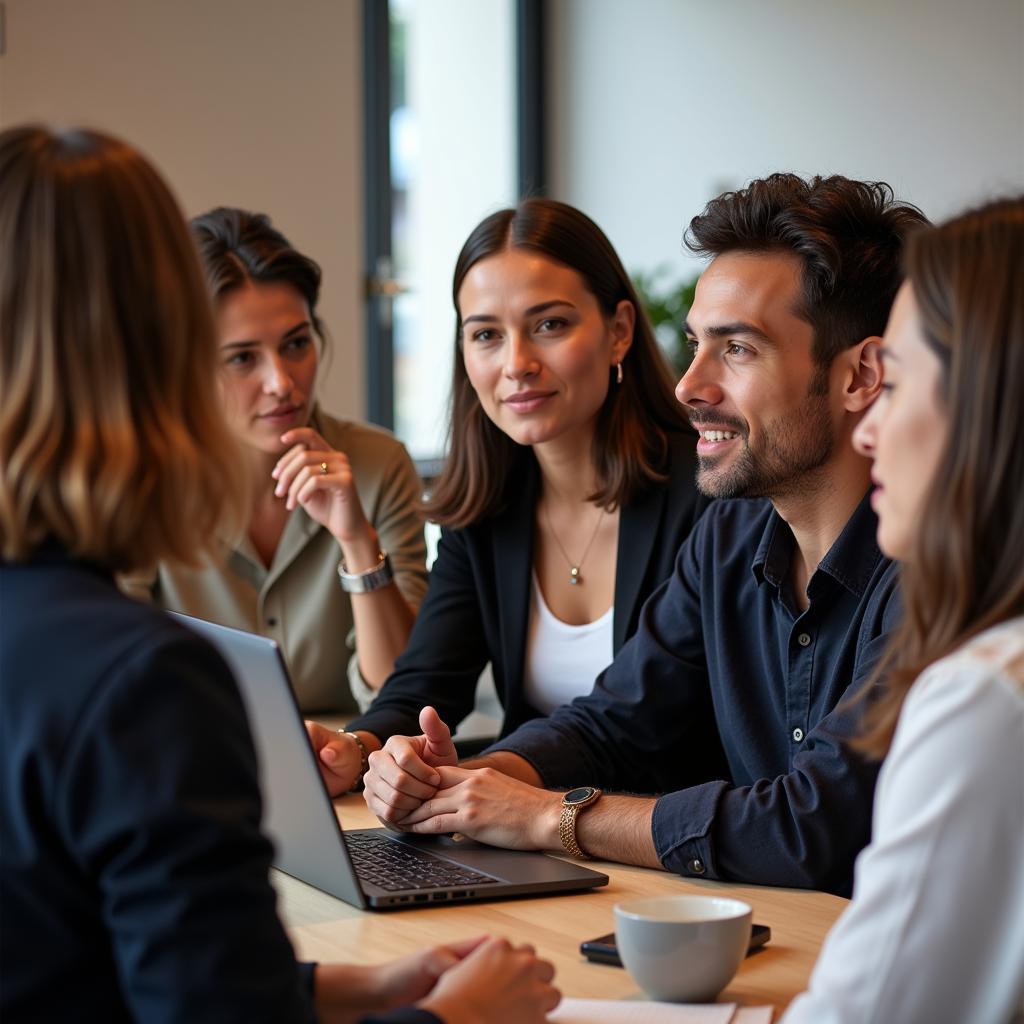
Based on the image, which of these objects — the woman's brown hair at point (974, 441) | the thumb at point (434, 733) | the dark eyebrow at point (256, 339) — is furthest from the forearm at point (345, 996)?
the dark eyebrow at point (256, 339)

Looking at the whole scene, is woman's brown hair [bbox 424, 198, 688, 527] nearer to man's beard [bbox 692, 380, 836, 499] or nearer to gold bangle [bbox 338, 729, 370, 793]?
man's beard [bbox 692, 380, 836, 499]

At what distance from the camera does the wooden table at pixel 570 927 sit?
1206mm

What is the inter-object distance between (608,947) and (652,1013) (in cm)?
12

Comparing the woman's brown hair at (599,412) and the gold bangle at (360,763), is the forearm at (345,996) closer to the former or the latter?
the gold bangle at (360,763)

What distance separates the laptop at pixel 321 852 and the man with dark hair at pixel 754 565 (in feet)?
0.39

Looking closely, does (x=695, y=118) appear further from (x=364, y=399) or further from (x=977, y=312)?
(x=977, y=312)

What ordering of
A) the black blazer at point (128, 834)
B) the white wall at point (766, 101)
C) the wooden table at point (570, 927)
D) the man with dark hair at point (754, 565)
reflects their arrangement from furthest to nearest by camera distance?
the white wall at point (766, 101)
the man with dark hair at point (754, 565)
the wooden table at point (570, 927)
the black blazer at point (128, 834)

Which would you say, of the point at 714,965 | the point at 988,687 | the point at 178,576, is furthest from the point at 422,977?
the point at 178,576

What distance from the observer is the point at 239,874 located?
0.82 m

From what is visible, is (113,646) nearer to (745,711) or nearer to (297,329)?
(745,711)

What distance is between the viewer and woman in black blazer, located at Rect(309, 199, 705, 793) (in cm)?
236

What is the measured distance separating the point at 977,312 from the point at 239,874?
0.62 meters

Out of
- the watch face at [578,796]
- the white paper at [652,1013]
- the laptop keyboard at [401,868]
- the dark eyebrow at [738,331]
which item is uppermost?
the dark eyebrow at [738,331]

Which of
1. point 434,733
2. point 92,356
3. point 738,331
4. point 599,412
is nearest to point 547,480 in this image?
point 599,412
